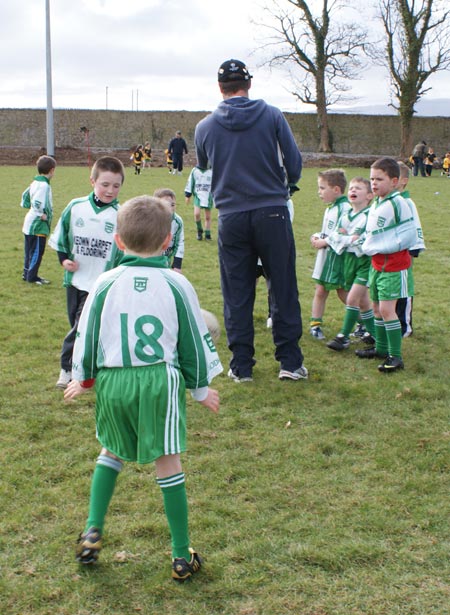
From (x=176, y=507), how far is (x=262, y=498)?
94cm

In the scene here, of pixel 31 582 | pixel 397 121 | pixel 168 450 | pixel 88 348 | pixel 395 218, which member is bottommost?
pixel 31 582

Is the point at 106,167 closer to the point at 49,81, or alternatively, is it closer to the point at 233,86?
the point at 233,86

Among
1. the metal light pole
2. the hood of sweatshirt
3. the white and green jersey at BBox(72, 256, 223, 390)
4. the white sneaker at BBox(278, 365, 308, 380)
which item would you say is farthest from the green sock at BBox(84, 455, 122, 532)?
the metal light pole

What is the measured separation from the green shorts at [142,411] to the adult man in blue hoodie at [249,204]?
2669mm

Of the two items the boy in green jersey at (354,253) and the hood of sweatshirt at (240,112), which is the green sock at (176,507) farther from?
the boy in green jersey at (354,253)

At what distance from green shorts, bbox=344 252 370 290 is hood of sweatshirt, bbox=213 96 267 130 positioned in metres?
1.84

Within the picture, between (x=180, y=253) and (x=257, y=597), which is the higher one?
(x=180, y=253)

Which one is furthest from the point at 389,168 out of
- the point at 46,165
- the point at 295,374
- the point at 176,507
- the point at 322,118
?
the point at 322,118

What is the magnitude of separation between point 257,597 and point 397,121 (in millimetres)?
50914

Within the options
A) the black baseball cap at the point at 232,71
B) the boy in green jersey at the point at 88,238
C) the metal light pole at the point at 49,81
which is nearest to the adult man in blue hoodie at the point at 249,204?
the black baseball cap at the point at 232,71

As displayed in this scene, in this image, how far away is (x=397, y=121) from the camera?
50.2 metres

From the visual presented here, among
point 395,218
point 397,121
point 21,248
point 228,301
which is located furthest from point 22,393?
point 397,121

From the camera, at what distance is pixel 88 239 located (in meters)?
5.32

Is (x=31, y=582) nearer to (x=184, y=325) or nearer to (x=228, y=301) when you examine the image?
(x=184, y=325)
